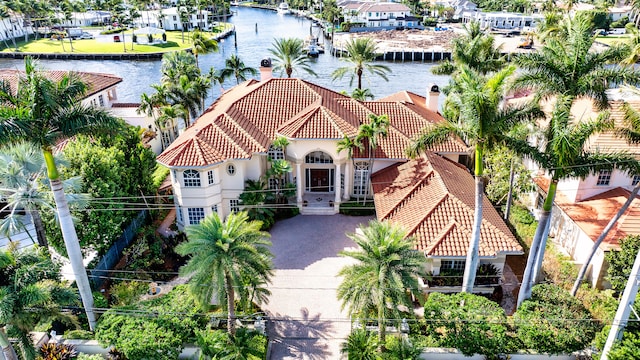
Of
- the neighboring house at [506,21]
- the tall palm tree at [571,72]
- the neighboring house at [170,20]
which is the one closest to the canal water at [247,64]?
the neighboring house at [170,20]

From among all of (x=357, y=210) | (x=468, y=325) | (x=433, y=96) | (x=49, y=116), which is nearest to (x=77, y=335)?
(x=49, y=116)

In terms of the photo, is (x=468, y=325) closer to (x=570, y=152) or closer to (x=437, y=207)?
(x=437, y=207)

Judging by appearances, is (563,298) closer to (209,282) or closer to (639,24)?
(209,282)

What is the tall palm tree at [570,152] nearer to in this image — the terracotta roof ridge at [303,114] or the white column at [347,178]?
the white column at [347,178]

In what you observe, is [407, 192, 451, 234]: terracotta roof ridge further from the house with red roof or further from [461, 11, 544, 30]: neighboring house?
[461, 11, 544, 30]: neighboring house

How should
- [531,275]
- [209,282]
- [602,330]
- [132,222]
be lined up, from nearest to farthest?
[209,282] < [602,330] < [531,275] < [132,222]

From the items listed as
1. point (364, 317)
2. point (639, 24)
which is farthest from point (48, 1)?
point (639, 24)
